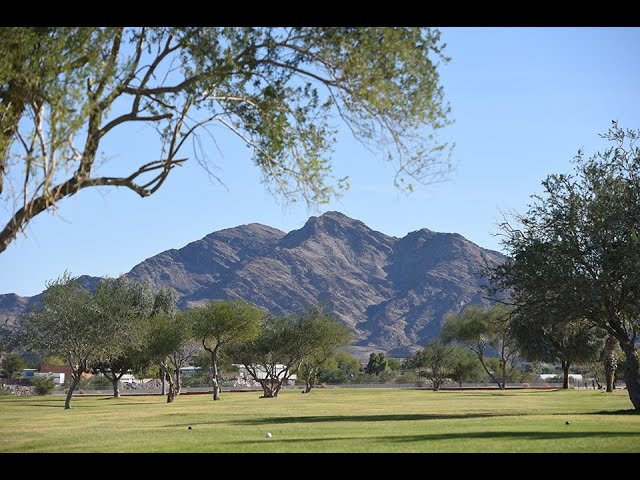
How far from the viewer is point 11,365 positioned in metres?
139

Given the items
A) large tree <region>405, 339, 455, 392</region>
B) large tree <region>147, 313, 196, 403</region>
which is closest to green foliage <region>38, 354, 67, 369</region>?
large tree <region>147, 313, 196, 403</region>

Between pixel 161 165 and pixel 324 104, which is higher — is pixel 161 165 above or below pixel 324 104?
below

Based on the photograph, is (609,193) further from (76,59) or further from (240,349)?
(240,349)

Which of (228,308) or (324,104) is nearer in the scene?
(324,104)

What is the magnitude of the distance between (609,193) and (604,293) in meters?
3.99

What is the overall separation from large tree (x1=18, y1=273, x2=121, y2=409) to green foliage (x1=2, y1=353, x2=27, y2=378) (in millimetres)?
83522

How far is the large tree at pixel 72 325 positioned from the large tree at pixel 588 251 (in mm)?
30909

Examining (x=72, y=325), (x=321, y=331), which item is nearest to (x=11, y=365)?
(x=321, y=331)

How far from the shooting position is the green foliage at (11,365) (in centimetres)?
13788

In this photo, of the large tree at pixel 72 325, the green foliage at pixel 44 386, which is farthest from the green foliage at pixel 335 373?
the large tree at pixel 72 325
